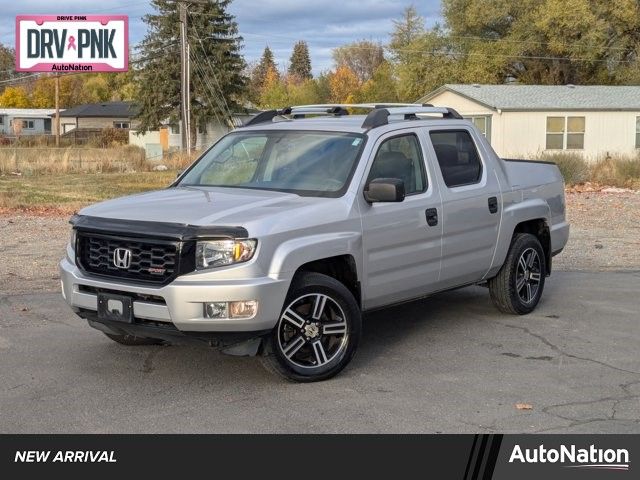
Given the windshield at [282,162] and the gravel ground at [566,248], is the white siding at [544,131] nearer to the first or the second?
the gravel ground at [566,248]

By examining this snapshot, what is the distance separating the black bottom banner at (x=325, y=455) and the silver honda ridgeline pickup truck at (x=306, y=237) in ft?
3.21

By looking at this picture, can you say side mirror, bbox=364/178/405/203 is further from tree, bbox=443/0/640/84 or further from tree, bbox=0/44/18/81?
tree, bbox=0/44/18/81

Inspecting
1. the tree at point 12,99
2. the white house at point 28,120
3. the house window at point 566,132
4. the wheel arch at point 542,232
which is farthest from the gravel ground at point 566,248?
the tree at point 12,99

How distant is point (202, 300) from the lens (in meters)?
5.73

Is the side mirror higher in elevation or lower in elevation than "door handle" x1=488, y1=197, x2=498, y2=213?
higher

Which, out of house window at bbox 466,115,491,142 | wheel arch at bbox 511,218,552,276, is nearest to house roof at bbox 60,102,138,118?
house window at bbox 466,115,491,142

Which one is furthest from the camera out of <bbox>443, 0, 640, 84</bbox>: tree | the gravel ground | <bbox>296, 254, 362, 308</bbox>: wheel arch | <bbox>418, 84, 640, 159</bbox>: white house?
<bbox>443, 0, 640, 84</bbox>: tree

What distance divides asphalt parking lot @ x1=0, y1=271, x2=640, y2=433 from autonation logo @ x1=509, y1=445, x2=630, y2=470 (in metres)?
0.35

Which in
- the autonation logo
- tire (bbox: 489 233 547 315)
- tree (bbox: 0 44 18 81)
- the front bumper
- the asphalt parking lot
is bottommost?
the asphalt parking lot

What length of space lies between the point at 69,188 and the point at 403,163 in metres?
20.4

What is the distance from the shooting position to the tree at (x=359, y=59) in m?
106

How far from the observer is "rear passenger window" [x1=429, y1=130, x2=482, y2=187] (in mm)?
7625

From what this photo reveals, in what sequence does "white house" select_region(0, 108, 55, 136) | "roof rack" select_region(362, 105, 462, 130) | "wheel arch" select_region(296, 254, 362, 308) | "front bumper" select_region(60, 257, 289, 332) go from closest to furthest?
"front bumper" select_region(60, 257, 289, 332), "wheel arch" select_region(296, 254, 362, 308), "roof rack" select_region(362, 105, 462, 130), "white house" select_region(0, 108, 55, 136)

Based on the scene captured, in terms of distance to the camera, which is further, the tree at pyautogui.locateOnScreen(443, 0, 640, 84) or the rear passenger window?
the tree at pyautogui.locateOnScreen(443, 0, 640, 84)
